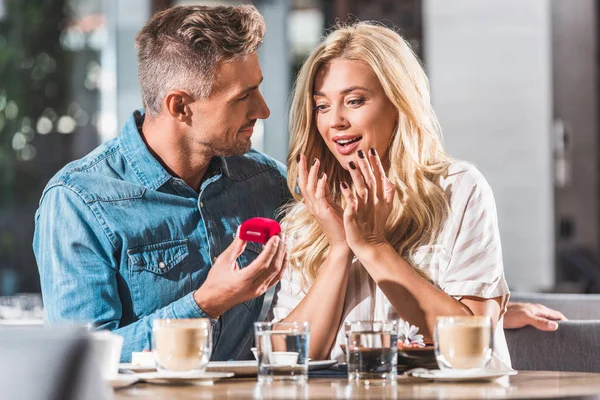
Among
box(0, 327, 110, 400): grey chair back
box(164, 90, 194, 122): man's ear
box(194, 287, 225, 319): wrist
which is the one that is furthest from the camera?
box(164, 90, 194, 122): man's ear

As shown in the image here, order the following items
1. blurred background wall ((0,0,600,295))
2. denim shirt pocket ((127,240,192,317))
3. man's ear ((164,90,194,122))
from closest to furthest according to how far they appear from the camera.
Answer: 1. denim shirt pocket ((127,240,192,317))
2. man's ear ((164,90,194,122))
3. blurred background wall ((0,0,600,295))

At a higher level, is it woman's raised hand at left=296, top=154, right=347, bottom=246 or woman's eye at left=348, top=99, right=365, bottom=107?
woman's eye at left=348, top=99, right=365, bottom=107

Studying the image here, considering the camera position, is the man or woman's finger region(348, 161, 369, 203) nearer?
woman's finger region(348, 161, 369, 203)

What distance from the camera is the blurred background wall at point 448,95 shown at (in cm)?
491

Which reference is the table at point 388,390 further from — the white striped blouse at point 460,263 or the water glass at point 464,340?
the white striped blouse at point 460,263

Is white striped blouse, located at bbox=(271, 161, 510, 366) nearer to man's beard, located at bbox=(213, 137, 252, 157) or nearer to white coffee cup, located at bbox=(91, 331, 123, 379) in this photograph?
man's beard, located at bbox=(213, 137, 252, 157)

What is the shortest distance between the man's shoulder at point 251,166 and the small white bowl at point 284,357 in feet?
3.48

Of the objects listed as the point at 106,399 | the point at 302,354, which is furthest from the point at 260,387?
the point at 106,399

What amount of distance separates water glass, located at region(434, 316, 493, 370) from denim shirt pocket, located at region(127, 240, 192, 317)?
0.91 metres

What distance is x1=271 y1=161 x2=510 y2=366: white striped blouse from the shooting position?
2.25 m

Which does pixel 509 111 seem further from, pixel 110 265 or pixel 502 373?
pixel 502 373

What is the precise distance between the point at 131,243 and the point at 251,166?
49 centimetres

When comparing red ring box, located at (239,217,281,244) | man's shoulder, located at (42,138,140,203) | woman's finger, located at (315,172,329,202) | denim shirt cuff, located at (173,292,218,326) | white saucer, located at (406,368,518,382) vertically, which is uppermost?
man's shoulder, located at (42,138,140,203)

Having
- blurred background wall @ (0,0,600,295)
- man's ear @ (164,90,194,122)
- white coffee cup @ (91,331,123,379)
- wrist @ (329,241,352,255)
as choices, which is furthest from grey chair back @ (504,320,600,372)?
blurred background wall @ (0,0,600,295)
